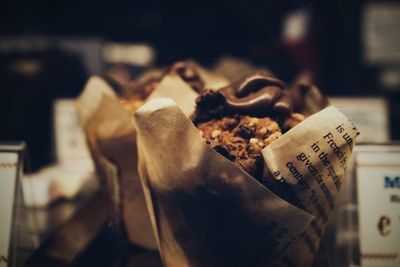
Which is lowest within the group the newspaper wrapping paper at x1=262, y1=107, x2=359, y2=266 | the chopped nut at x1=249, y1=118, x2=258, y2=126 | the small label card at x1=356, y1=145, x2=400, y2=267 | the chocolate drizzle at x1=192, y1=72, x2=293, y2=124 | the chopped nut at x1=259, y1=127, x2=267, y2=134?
the small label card at x1=356, y1=145, x2=400, y2=267

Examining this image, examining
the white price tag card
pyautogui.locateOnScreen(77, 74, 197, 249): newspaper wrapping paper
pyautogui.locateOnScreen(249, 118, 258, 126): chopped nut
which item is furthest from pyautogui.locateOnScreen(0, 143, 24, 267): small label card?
pyautogui.locateOnScreen(249, 118, 258, 126): chopped nut

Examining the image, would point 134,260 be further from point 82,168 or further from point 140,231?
point 82,168

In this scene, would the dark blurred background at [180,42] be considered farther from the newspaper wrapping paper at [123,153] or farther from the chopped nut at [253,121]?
the chopped nut at [253,121]

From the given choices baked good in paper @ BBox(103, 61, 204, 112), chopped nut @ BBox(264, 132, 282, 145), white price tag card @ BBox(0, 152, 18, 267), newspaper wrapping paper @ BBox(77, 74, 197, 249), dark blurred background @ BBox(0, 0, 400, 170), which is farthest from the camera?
dark blurred background @ BBox(0, 0, 400, 170)

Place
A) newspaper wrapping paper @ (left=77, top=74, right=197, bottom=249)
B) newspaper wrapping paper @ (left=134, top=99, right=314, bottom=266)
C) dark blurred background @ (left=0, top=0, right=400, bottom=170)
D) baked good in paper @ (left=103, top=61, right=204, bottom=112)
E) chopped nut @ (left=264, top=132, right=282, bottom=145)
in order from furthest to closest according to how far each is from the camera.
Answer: dark blurred background @ (left=0, top=0, right=400, bottom=170) → baked good in paper @ (left=103, top=61, right=204, bottom=112) → newspaper wrapping paper @ (left=77, top=74, right=197, bottom=249) → chopped nut @ (left=264, top=132, right=282, bottom=145) → newspaper wrapping paper @ (left=134, top=99, right=314, bottom=266)

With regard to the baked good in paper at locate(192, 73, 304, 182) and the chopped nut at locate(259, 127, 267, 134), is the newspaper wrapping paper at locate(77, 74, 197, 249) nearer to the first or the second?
the baked good in paper at locate(192, 73, 304, 182)

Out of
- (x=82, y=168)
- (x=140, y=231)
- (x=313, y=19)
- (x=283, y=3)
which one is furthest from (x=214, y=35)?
(x=140, y=231)
